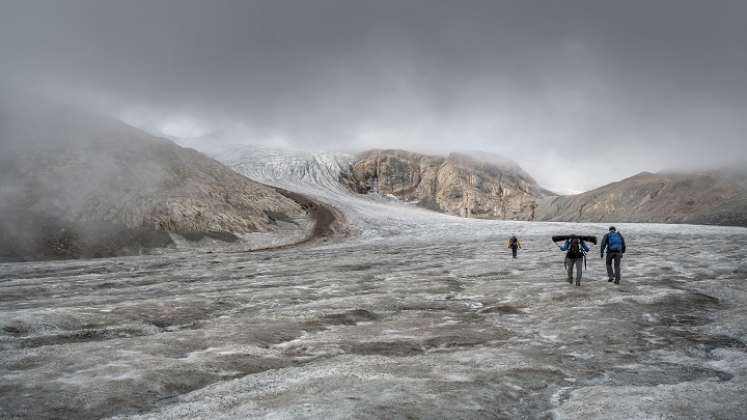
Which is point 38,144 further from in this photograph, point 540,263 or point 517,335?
point 517,335

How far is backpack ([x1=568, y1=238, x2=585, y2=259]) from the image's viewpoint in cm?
1928

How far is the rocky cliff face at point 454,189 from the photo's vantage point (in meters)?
178

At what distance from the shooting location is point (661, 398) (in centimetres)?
688

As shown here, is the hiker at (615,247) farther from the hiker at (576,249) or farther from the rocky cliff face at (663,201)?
the rocky cliff face at (663,201)

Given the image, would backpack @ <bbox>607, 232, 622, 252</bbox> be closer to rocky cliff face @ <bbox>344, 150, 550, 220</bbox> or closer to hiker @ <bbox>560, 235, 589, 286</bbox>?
hiker @ <bbox>560, 235, 589, 286</bbox>

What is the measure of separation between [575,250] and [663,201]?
→ 458 feet

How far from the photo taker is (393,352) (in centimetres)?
1027

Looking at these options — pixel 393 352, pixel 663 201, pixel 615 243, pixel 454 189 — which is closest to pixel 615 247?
pixel 615 243

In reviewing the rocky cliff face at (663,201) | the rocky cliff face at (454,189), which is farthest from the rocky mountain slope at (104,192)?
the rocky cliff face at (663,201)

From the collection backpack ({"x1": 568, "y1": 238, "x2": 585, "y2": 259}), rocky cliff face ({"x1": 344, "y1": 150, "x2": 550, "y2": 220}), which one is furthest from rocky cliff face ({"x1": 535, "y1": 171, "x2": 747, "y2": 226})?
backpack ({"x1": 568, "y1": 238, "x2": 585, "y2": 259})

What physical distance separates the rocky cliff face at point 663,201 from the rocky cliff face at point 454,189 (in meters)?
12.1

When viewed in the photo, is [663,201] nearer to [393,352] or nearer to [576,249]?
[576,249]

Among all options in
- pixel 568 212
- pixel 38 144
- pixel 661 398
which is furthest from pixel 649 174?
pixel 661 398

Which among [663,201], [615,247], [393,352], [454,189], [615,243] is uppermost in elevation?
[454,189]
